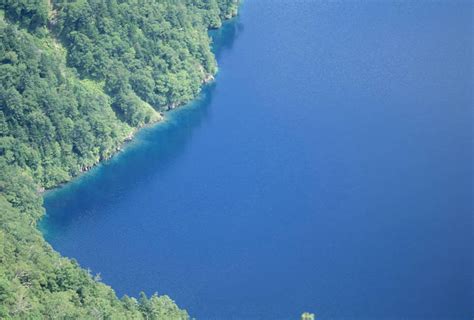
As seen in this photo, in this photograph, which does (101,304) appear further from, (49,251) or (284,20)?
(284,20)

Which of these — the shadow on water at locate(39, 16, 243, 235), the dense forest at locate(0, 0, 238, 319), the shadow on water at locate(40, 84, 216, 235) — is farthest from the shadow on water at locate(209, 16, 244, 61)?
the shadow on water at locate(40, 84, 216, 235)

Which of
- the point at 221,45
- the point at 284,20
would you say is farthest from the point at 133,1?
the point at 284,20

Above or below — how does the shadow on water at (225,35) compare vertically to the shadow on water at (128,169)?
above

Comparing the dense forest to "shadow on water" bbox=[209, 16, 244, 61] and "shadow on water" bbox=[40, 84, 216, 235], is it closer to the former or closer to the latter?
"shadow on water" bbox=[40, 84, 216, 235]

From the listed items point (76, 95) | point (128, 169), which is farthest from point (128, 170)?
point (76, 95)

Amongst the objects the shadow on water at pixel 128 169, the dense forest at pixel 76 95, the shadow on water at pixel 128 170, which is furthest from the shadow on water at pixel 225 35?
the shadow on water at pixel 128 170

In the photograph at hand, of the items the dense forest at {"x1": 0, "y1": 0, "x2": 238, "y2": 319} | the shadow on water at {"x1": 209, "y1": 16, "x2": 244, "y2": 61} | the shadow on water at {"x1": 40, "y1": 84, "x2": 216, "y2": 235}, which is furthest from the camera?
the shadow on water at {"x1": 209, "y1": 16, "x2": 244, "y2": 61}

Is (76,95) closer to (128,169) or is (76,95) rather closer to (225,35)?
(128,169)

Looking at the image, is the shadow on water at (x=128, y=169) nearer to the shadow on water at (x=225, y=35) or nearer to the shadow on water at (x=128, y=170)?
the shadow on water at (x=128, y=170)
